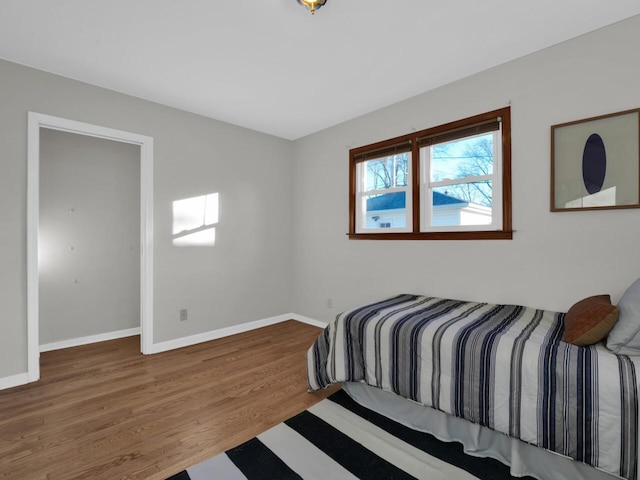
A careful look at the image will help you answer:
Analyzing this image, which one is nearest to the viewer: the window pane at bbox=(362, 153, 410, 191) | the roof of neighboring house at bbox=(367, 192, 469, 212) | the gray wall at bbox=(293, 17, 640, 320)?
the gray wall at bbox=(293, 17, 640, 320)

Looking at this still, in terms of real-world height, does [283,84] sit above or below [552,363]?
above

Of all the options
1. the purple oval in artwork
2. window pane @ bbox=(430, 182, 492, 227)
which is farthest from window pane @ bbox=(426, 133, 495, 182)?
the purple oval in artwork

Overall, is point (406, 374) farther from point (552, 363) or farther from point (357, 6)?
point (357, 6)

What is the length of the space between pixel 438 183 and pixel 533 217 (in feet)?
2.83

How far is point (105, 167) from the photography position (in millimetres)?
3645

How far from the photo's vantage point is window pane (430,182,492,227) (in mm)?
2674

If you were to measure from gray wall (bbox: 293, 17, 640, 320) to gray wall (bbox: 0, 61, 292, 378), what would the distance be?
1333 millimetres

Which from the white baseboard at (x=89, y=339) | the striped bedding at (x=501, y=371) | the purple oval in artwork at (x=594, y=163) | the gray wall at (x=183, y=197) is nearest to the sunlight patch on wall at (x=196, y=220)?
the gray wall at (x=183, y=197)

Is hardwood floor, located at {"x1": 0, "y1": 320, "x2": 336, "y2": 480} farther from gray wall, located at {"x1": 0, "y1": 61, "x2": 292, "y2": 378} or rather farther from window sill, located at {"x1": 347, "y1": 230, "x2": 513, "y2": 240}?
window sill, located at {"x1": 347, "y1": 230, "x2": 513, "y2": 240}

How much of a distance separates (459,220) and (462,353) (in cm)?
147

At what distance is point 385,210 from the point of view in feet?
11.2

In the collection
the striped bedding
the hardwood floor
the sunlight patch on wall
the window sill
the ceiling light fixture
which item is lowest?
the hardwood floor

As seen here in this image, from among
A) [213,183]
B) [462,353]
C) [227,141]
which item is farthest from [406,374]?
[227,141]

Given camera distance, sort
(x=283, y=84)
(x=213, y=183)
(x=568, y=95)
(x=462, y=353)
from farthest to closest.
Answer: (x=213, y=183)
(x=283, y=84)
(x=568, y=95)
(x=462, y=353)
